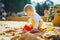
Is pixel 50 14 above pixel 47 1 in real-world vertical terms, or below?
below

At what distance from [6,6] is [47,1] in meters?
0.95

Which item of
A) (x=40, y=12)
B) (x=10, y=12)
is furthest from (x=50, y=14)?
(x=10, y=12)

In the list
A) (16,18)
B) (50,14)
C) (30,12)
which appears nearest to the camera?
(30,12)

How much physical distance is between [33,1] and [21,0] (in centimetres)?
30

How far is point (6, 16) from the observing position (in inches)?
160

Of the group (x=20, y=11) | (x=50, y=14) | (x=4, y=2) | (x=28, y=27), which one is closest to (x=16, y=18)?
(x=20, y=11)

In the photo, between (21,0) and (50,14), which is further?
(21,0)

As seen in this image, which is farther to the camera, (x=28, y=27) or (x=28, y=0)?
(x=28, y=0)

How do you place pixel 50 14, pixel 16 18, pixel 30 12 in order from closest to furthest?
pixel 30 12 < pixel 50 14 < pixel 16 18

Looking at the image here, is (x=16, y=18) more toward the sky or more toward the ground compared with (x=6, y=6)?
more toward the ground

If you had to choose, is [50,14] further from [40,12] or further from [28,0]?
[28,0]

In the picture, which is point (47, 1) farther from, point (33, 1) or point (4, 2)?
point (4, 2)

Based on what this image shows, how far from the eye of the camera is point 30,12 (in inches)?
96.6

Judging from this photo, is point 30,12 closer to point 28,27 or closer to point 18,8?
point 28,27
